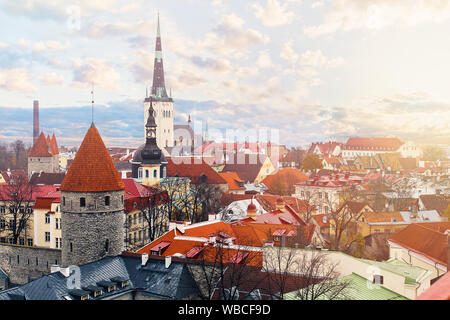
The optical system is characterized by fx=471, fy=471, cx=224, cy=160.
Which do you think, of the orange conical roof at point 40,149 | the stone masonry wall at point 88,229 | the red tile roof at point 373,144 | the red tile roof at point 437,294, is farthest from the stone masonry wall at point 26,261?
the red tile roof at point 373,144

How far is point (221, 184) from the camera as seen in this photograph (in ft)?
121

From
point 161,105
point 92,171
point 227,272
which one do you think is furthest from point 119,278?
point 161,105

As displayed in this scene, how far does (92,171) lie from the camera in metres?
14.7

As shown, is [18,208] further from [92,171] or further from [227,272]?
[227,272]

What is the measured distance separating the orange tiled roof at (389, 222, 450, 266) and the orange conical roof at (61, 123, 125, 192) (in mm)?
9904

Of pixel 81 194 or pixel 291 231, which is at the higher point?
pixel 81 194

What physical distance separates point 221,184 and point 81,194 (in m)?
23.0

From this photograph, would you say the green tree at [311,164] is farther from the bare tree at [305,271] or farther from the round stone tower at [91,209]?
the bare tree at [305,271]

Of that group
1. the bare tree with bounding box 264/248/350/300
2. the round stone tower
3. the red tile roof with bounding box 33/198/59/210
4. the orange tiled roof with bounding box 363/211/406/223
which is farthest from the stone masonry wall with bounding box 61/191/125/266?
the orange tiled roof with bounding box 363/211/406/223

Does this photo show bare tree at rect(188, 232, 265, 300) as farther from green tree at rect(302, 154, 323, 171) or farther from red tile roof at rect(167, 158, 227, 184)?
green tree at rect(302, 154, 323, 171)

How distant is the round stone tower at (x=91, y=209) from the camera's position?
1395 centimetres

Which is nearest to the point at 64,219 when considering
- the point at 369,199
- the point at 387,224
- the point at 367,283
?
the point at 367,283

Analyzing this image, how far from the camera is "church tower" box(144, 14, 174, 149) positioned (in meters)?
61.2

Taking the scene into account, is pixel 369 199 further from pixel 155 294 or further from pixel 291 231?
pixel 155 294
